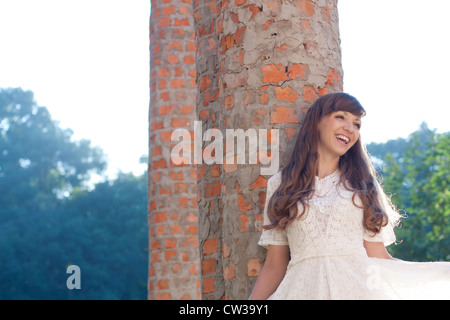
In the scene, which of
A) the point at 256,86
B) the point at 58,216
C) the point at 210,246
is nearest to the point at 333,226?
the point at 256,86

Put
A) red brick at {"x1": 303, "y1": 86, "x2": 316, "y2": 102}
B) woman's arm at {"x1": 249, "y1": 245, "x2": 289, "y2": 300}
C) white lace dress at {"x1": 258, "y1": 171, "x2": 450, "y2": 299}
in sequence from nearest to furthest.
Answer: white lace dress at {"x1": 258, "y1": 171, "x2": 450, "y2": 299} < woman's arm at {"x1": 249, "y1": 245, "x2": 289, "y2": 300} < red brick at {"x1": 303, "y1": 86, "x2": 316, "y2": 102}


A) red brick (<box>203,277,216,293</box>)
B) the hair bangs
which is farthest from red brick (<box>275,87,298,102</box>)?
red brick (<box>203,277,216,293</box>)

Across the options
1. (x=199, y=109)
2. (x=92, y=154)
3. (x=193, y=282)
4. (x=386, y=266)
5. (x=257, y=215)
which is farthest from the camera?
(x=92, y=154)

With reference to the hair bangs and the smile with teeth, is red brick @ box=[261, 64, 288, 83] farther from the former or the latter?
the smile with teeth

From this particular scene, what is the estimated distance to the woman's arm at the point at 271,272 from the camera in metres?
3.47

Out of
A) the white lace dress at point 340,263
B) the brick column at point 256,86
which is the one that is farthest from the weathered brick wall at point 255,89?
the white lace dress at point 340,263

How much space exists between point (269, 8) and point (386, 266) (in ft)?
5.31

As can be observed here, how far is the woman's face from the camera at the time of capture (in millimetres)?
3652

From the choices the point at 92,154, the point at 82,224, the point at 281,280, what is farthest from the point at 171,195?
the point at 92,154

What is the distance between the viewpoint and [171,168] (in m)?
7.72

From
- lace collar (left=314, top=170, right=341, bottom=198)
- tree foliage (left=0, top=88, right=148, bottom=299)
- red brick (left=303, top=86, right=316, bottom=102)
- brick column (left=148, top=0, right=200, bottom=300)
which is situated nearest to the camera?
lace collar (left=314, top=170, right=341, bottom=198)

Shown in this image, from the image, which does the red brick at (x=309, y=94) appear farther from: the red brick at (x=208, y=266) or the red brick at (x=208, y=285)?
the red brick at (x=208, y=285)

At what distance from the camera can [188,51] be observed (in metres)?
7.89
